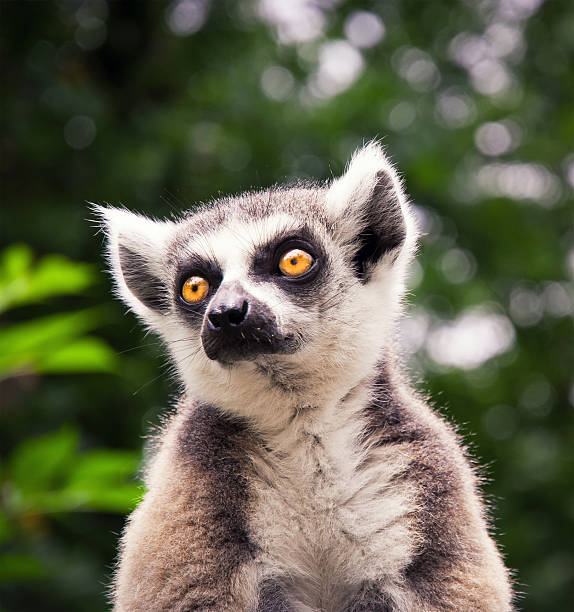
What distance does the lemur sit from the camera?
251cm

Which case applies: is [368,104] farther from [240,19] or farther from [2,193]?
[2,193]

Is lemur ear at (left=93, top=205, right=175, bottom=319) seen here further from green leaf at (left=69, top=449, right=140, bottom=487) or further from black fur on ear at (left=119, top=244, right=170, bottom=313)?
green leaf at (left=69, top=449, right=140, bottom=487)

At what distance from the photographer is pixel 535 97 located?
8672 millimetres

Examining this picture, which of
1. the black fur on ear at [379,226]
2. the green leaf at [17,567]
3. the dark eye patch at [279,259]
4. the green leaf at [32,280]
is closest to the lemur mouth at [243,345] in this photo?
the dark eye patch at [279,259]

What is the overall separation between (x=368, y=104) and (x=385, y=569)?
5.60 meters

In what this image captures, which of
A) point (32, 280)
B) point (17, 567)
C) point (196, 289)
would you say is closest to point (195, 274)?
point (196, 289)

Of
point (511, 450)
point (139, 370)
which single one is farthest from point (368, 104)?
point (511, 450)

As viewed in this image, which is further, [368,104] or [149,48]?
[149,48]

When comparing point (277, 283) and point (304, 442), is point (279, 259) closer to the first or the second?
point (277, 283)

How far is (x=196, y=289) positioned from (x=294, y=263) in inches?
16.1

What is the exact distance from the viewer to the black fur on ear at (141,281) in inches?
132

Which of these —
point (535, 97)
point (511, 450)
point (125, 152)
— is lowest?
point (511, 450)

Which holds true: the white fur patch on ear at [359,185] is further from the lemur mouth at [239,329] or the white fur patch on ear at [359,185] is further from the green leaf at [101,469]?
the green leaf at [101,469]

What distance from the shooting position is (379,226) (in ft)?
10.3
